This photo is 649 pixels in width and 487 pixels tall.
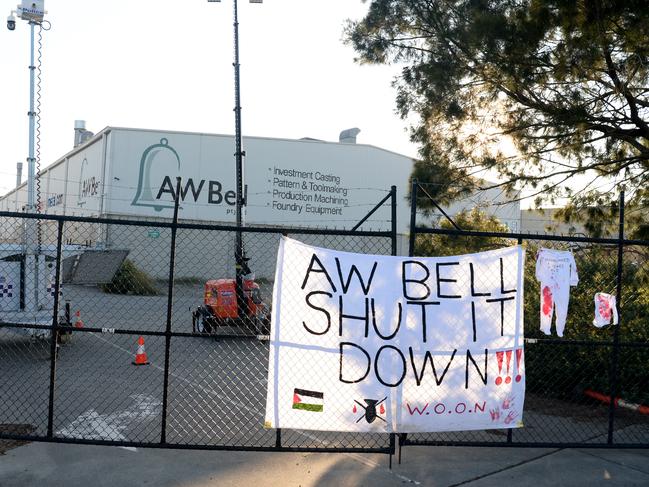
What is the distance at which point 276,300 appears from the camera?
575cm

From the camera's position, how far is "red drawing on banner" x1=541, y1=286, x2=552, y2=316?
6.46 m

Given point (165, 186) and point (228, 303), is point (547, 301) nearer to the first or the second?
point (228, 303)

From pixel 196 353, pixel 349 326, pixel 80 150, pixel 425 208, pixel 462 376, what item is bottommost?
pixel 196 353

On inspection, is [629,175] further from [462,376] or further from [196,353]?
[196,353]

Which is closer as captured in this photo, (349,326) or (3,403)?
(349,326)

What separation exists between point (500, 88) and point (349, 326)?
5322 mm

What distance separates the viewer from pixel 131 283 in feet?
81.4

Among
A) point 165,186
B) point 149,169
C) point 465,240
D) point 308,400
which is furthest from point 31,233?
point 149,169

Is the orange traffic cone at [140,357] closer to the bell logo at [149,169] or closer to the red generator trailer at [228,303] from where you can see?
the red generator trailer at [228,303]

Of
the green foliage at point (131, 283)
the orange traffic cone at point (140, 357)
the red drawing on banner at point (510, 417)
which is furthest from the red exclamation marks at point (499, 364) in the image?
the green foliage at point (131, 283)

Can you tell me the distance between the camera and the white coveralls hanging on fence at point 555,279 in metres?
6.44

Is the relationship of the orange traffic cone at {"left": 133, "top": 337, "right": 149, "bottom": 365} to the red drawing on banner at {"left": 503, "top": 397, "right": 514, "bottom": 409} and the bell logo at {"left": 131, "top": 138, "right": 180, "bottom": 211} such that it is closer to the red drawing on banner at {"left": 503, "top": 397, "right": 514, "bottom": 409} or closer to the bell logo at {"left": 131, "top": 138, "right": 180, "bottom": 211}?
the red drawing on banner at {"left": 503, "top": 397, "right": 514, "bottom": 409}

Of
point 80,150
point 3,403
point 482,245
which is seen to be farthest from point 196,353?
point 80,150

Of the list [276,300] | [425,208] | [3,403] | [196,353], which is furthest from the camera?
[196,353]
